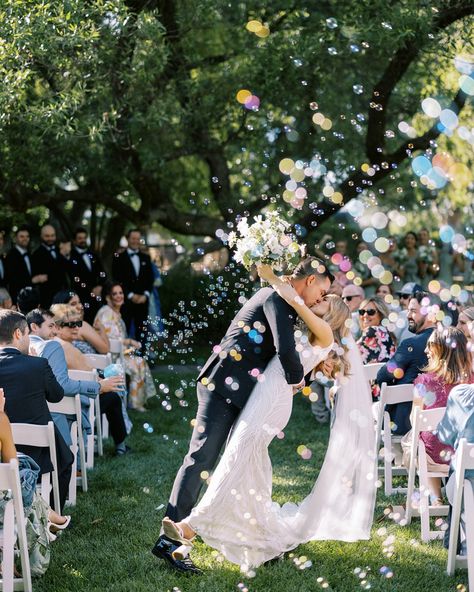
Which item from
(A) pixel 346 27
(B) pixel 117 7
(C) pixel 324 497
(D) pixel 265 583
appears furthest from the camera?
(A) pixel 346 27

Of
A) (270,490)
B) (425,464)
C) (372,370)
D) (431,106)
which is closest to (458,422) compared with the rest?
(425,464)

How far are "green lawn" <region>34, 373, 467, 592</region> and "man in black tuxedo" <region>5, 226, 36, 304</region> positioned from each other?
5.08 metres

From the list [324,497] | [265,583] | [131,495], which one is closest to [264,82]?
[131,495]

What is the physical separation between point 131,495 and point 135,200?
10871 mm

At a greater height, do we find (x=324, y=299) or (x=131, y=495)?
(x=324, y=299)

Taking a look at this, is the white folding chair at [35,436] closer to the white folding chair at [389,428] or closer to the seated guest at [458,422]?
the seated guest at [458,422]

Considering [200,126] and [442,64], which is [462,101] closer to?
[442,64]

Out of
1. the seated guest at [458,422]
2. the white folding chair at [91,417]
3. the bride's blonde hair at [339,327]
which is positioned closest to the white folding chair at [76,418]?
the white folding chair at [91,417]

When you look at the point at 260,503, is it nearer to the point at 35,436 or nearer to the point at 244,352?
the point at 244,352

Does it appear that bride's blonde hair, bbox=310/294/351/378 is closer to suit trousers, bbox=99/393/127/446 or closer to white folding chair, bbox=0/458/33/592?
white folding chair, bbox=0/458/33/592

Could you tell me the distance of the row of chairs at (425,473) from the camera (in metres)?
4.40

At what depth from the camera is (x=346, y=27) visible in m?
9.40

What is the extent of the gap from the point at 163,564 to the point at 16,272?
743 cm

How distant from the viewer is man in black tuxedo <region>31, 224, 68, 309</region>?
11938mm
